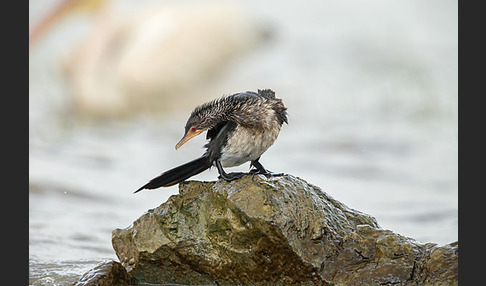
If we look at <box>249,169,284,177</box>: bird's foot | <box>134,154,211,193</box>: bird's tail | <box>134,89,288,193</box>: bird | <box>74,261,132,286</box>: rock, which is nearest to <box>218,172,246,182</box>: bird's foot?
<box>134,89,288,193</box>: bird

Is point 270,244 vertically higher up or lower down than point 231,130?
lower down

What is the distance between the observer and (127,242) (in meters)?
4.75

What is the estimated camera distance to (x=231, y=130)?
4727mm

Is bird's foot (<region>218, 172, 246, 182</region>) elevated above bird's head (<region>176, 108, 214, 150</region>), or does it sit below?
below

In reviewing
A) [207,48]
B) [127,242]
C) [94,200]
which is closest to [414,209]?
[94,200]

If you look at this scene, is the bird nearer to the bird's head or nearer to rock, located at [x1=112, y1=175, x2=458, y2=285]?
the bird's head

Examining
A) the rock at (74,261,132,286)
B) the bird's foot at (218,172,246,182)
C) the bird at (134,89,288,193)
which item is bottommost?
the rock at (74,261,132,286)

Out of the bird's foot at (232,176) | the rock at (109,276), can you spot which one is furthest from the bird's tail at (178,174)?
the rock at (109,276)

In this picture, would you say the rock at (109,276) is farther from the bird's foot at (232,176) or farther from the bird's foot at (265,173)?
the bird's foot at (265,173)

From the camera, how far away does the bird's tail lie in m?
4.79

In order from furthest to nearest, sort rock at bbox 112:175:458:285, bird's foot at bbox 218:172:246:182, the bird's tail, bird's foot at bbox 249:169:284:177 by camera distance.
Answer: the bird's tail < bird's foot at bbox 249:169:284:177 < bird's foot at bbox 218:172:246:182 < rock at bbox 112:175:458:285

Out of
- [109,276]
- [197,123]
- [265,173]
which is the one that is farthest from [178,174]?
[109,276]

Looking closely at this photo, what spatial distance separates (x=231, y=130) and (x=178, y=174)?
1.52 ft

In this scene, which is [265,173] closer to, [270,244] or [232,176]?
[232,176]
